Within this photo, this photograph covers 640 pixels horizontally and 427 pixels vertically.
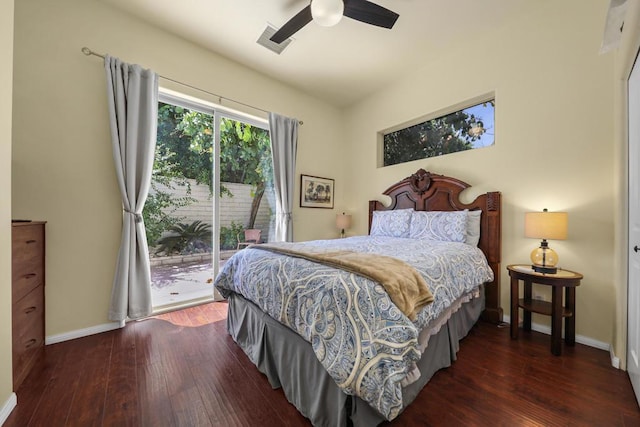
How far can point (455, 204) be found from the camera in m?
2.93

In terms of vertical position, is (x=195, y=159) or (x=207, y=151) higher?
(x=207, y=151)

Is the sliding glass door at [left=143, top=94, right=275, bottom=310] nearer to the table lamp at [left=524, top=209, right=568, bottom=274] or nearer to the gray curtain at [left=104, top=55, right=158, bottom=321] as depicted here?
the gray curtain at [left=104, top=55, right=158, bottom=321]

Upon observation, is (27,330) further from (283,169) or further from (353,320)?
(283,169)

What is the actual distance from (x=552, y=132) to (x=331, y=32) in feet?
7.99

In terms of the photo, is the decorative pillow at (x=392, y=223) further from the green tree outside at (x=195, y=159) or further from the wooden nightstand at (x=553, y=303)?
the green tree outside at (x=195, y=159)

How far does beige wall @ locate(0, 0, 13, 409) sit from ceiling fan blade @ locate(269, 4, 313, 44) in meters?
1.71

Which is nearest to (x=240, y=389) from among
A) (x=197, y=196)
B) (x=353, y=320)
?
(x=353, y=320)

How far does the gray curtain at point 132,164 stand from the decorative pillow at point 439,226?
2.98 meters

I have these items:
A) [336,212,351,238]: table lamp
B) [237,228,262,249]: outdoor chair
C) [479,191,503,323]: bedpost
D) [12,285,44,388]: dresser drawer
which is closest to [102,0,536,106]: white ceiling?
[479,191,503,323]: bedpost

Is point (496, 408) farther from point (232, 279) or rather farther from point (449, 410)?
point (232, 279)

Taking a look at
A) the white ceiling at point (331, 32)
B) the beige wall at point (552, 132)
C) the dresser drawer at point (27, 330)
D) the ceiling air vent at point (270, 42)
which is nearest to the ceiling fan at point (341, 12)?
the white ceiling at point (331, 32)

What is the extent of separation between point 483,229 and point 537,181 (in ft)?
2.16

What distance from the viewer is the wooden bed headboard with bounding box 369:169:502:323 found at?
2.57m

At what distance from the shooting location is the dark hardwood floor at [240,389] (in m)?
1.32
